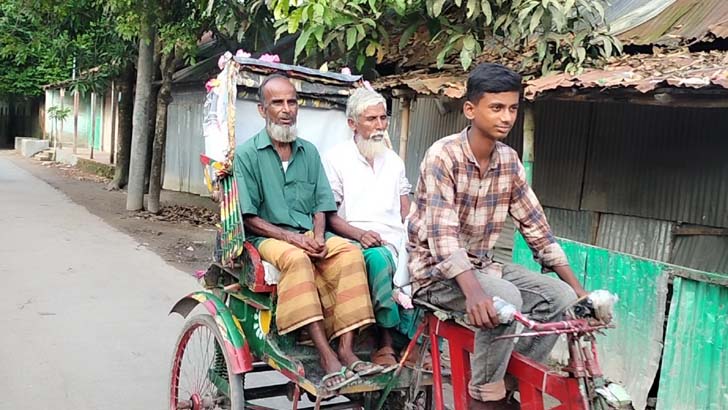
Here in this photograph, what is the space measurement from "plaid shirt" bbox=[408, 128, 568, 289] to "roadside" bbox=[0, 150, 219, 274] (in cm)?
669

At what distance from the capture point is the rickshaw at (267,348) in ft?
8.09

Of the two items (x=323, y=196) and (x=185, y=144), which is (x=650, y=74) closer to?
(x=323, y=196)

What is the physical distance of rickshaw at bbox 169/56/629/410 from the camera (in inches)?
97.1

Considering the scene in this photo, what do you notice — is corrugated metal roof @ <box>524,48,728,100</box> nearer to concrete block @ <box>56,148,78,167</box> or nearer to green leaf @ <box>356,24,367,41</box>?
green leaf @ <box>356,24,367,41</box>

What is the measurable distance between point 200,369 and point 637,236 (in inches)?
184

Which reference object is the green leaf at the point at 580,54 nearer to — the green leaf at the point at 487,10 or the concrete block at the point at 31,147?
the green leaf at the point at 487,10

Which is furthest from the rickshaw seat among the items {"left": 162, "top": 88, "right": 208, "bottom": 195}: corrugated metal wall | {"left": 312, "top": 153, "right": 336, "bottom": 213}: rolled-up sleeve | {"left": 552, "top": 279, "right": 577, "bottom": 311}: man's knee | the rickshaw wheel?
{"left": 162, "top": 88, "right": 208, "bottom": 195}: corrugated metal wall

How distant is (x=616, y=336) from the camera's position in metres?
5.73

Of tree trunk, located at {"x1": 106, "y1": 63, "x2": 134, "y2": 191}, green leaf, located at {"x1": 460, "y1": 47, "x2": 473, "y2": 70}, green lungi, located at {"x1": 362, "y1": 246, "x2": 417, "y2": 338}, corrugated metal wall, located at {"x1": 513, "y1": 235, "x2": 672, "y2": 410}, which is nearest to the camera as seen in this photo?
green lungi, located at {"x1": 362, "y1": 246, "x2": 417, "y2": 338}

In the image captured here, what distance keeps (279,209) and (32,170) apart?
22.4m

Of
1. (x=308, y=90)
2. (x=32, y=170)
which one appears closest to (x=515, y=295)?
(x=308, y=90)

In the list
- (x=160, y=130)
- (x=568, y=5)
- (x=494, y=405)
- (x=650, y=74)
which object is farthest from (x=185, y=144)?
(x=494, y=405)

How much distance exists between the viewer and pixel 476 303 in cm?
252

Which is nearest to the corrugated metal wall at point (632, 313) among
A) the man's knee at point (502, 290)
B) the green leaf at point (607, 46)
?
the green leaf at point (607, 46)
